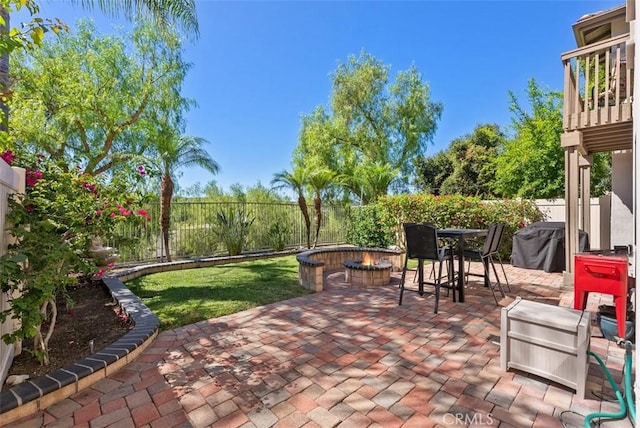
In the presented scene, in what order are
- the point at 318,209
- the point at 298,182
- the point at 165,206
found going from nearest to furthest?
the point at 165,206 < the point at 298,182 < the point at 318,209

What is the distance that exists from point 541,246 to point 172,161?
29.5ft

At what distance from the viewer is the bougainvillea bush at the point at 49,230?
2066 millimetres

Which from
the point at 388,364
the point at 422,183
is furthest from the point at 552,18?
the point at 422,183

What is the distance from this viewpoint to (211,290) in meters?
5.02

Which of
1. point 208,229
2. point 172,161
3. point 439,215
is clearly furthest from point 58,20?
point 439,215

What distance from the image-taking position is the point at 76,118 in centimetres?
983

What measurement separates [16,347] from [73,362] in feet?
1.93

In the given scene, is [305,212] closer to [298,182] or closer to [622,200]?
[298,182]

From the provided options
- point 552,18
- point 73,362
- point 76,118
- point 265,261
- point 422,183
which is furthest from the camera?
point 422,183

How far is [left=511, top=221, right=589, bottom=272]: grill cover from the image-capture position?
250 inches

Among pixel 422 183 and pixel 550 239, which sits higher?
pixel 422 183

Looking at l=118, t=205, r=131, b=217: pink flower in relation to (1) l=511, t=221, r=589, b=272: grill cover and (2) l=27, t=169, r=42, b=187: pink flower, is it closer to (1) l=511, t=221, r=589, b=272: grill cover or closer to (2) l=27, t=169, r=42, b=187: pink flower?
(2) l=27, t=169, r=42, b=187: pink flower

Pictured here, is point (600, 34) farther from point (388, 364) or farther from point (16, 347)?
point (16, 347)

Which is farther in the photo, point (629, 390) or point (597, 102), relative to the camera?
point (597, 102)
